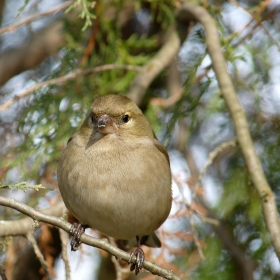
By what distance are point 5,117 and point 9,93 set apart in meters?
0.41

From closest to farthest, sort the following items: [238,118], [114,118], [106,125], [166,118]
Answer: [106,125]
[114,118]
[238,118]
[166,118]

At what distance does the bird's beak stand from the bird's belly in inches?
7.5

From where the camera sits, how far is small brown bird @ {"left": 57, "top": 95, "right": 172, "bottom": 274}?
12.5 ft

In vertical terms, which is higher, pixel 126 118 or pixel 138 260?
pixel 126 118

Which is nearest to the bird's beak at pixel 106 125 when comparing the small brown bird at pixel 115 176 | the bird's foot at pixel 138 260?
the small brown bird at pixel 115 176

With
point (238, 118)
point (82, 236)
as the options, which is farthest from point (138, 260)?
point (238, 118)

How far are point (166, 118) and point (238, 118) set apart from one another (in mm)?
1457

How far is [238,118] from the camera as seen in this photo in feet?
13.9

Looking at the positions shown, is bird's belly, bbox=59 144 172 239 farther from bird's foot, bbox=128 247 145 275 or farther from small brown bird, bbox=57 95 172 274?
bird's foot, bbox=128 247 145 275

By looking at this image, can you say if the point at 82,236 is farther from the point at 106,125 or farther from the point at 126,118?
the point at 126,118

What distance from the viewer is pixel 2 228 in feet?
12.3

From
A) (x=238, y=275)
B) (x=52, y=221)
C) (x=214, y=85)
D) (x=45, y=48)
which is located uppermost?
(x=52, y=221)

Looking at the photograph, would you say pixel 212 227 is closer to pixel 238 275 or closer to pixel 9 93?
pixel 238 275

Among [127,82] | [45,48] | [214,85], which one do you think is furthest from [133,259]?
[45,48]
